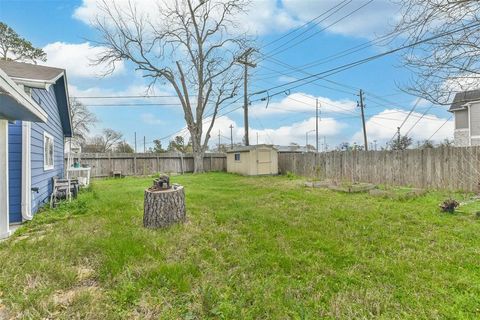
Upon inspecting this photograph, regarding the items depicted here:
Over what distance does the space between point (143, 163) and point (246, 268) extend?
14.6 meters

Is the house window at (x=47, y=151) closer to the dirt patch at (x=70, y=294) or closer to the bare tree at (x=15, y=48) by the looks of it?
the dirt patch at (x=70, y=294)

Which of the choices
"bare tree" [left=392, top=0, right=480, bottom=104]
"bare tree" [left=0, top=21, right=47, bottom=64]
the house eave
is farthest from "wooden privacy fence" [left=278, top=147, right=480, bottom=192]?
"bare tree" [left=0, top=21, right=47, bottom=64]

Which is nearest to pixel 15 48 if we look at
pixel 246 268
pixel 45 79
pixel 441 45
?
pixel 45 79

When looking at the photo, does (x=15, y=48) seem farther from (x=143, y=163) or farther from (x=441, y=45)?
(x=441, y=45)

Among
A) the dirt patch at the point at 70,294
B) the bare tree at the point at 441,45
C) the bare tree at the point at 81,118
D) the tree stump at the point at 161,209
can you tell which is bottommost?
the dirt patch at the point at 70,294

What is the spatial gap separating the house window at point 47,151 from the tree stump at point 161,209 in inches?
154

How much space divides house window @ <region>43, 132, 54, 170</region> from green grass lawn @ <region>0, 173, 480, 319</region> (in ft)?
7.95

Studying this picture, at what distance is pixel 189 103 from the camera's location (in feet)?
57.5

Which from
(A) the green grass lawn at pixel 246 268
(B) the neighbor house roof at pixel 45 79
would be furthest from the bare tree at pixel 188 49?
(A) the green grass lawn at pixel 246 268

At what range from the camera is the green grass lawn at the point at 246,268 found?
2029 millimetres

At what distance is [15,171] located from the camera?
471 centimetres

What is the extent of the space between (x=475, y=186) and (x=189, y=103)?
1472 centimetres

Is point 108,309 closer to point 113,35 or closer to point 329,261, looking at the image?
point 329,261

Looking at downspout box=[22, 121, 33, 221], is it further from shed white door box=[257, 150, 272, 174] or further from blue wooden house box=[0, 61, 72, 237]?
shed white door box=[257, 150, 272, 174]
